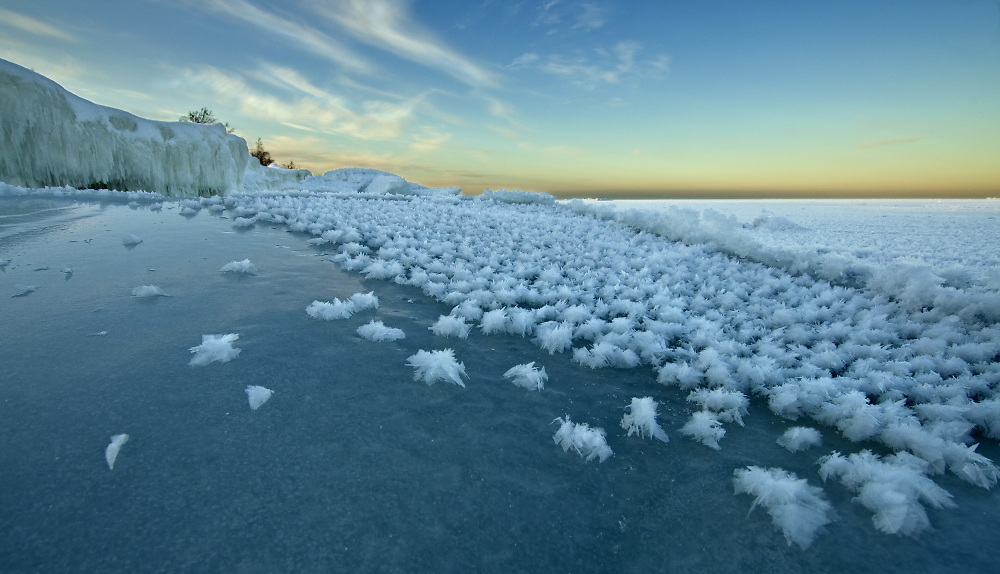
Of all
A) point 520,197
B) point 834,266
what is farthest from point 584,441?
point 520,197

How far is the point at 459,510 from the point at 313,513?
40cm

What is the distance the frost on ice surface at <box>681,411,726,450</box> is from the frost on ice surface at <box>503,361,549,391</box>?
2.05 ft

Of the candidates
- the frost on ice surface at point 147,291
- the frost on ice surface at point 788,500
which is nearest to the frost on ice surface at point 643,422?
the frost on ice surface at point 788,500

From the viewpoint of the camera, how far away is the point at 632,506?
125cm

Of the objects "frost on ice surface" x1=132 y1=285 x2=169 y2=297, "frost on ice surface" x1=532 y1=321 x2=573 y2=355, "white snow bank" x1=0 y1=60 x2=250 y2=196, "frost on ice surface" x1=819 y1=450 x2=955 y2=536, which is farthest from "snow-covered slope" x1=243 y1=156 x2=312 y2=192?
"frost on ice surface" x1=819 y1=450 x2=955 y2=536

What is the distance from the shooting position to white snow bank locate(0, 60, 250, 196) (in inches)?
321

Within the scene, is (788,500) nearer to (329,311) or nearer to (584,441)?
(584,441)

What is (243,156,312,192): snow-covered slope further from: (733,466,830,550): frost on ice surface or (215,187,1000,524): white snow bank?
(733,466,830,550): frost on ice surface

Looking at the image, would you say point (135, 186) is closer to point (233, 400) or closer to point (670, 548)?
point (233, 400)

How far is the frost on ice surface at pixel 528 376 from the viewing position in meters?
1.85

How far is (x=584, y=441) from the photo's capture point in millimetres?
1457

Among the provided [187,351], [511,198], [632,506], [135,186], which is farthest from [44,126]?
[632,506]

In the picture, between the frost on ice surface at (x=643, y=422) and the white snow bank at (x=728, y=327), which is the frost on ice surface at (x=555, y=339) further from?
the frost on ice surface at (x=643, y=422)

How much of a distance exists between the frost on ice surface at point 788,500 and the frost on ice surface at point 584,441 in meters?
0.44
